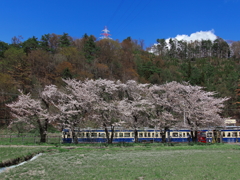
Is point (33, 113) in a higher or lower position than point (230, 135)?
higher

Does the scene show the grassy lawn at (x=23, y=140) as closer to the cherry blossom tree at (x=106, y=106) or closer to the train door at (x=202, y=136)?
the cherry blossom tree at (x=106, y=106)

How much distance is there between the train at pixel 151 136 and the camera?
32.3 meters

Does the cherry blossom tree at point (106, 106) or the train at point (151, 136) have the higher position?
the cherry blossom tree at point (106, 106)

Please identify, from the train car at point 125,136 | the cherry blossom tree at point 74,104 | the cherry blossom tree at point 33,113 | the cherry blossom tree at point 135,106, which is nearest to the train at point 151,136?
the train car at point 125,136

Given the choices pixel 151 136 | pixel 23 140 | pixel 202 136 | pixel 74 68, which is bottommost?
pixel 23 140

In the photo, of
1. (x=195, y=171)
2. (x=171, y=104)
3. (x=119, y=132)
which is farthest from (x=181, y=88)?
(x=195, y=171)

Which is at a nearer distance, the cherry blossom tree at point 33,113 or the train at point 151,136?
the cherry blossom tree at point 33,113

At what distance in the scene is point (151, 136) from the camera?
33.7m

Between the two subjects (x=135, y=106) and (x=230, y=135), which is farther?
(x=230, y=135)

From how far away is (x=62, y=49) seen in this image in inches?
2714

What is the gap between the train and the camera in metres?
32.3

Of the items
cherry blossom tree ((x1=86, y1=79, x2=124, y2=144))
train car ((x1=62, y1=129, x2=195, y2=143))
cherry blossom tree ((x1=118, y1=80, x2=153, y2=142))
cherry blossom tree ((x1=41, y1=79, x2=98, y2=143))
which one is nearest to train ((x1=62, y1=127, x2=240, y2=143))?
train car ((x1=62, y1=129, x2=195, y2=143))

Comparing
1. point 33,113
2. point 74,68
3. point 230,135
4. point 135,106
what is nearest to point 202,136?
point 230,135

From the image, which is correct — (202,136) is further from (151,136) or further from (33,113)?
(33,113)
